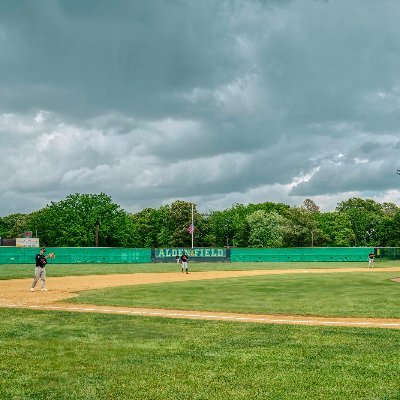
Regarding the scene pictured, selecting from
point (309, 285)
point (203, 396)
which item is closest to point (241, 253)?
point (309, 285)

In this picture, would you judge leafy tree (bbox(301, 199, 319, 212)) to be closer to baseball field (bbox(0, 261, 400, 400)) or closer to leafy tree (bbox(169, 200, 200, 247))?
leafy tree (bbox(169, 200, 200, 247))

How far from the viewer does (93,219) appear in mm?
107000

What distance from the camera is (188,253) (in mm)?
68562

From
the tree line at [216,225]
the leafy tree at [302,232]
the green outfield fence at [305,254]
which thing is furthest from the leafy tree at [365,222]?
the green outfield fence at [305,254]

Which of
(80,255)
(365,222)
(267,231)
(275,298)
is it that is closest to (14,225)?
(267,231)

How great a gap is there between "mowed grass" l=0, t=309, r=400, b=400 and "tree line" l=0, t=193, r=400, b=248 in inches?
3641

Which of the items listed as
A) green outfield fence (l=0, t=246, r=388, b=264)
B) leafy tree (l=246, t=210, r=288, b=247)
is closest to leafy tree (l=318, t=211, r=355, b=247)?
leafy tree (l=246, t=210, r=288, b=247)

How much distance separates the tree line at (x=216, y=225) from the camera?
107812mm

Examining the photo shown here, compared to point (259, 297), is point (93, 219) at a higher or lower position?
higher

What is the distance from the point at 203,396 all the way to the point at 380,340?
19.4ft

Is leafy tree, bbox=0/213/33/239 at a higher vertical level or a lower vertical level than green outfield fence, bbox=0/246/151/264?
higher

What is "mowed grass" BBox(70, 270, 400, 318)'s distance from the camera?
17.8 meters

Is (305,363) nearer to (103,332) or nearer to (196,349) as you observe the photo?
(196,349)

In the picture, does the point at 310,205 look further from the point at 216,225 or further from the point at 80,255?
the point at 80,255
